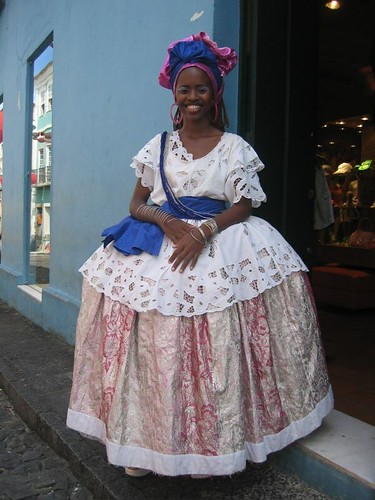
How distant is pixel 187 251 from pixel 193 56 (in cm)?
84

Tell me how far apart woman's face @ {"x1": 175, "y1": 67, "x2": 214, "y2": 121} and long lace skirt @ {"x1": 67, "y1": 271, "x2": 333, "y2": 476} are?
816 mm

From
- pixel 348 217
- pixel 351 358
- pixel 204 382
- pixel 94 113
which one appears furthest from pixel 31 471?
pixel 348 217

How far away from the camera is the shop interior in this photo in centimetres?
396

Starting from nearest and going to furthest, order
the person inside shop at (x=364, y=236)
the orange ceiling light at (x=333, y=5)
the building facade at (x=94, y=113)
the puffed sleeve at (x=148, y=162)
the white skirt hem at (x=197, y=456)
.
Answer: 1. the white skirt hem at (x=197, y=456)
2. the puffed sleeve at (x=148, y=162)
3. the building facade at (x=94, y=113)
4. the orange ceiling light at (x=333, y=5)
5. the person inside shop at (x=364, y=236)

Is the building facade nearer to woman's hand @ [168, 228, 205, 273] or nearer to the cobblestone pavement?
woman's hand @ [168, 228, 205, 273]

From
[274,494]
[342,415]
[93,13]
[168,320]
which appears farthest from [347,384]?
[93,13]

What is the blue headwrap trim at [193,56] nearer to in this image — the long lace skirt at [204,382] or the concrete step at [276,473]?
the long lace skirt at [204,382]

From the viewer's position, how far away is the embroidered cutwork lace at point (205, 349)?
2041mm

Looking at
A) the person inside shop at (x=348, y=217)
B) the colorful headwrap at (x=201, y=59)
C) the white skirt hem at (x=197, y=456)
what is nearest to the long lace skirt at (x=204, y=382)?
the white skirt hem at (x=197, y=456)

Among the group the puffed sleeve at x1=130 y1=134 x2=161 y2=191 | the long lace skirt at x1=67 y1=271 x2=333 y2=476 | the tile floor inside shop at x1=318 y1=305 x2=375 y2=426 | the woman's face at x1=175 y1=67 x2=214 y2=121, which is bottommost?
the tile floor inside shop at x1=318 y1=305 x2=375 y2=426

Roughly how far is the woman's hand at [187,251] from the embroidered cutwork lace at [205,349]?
30 millimetres

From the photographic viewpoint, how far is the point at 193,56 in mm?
2303

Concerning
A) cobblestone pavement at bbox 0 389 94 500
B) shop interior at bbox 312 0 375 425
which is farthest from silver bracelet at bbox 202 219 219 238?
cobblestone pavement at bbox 0 389 94 500

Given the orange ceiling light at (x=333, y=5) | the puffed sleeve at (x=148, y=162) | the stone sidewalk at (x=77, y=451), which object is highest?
the orange ceiling light at (x=333, y=5)
